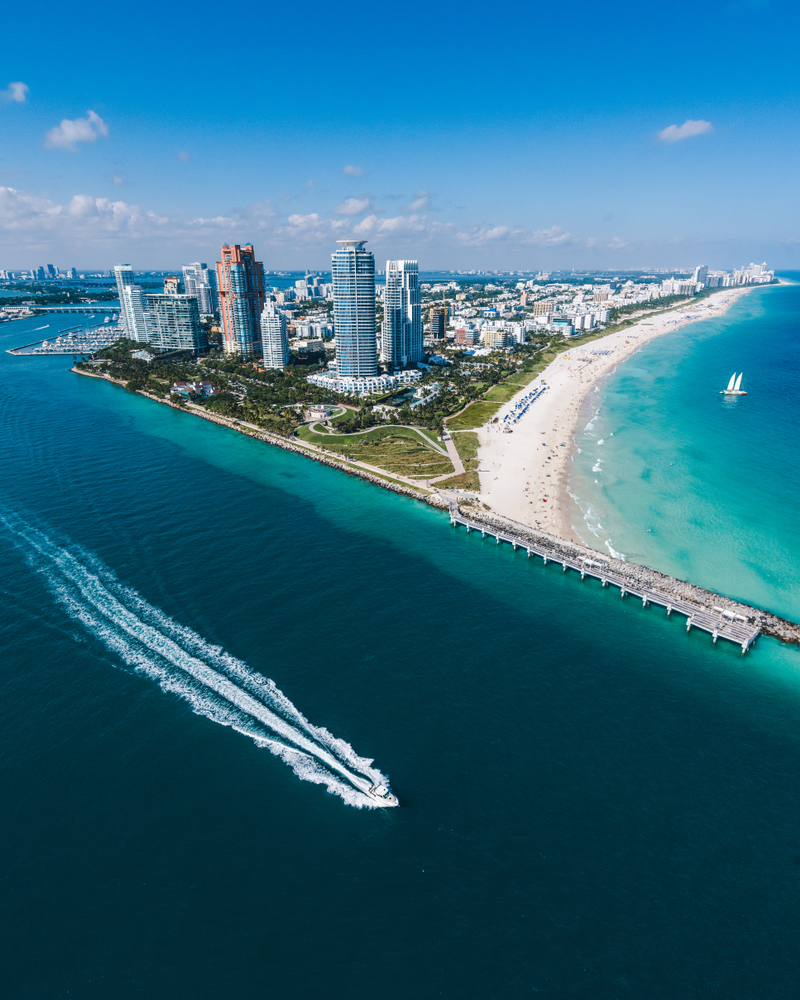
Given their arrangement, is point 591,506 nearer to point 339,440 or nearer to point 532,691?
point 532,691

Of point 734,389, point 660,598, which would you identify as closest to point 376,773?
point 660,598

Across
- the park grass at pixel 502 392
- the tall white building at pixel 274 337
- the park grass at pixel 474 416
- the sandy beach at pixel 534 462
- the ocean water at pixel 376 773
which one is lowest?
the ocean water at pixel 376 773

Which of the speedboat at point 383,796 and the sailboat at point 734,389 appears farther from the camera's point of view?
the sailboat at point 734,389

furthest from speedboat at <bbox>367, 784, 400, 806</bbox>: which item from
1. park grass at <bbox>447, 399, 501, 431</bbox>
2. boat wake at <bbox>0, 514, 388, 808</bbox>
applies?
park grass at <bbox>447, 399, 501, 431</bbox>

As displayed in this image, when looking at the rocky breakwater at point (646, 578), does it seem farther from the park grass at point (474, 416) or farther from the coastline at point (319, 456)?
the park grass at point (474, 416)

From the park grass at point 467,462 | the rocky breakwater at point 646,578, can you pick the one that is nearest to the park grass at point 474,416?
the park grass at point 467,462

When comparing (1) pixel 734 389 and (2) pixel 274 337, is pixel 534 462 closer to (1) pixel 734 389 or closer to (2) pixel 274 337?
(1) pixel 734 389
